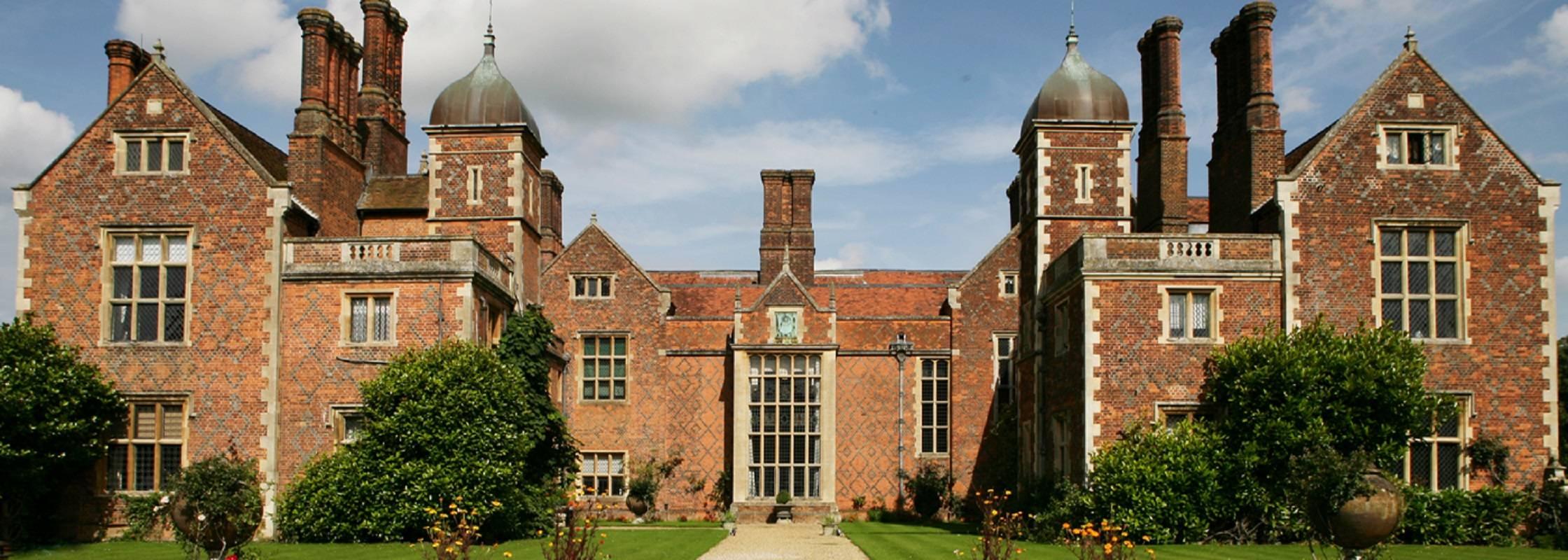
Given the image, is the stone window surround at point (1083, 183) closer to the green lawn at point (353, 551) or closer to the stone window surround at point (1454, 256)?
the stone window surround at point (1454, 256)

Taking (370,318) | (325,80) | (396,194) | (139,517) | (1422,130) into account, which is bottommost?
(139,517)

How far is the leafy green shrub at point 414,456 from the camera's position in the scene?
2055 cm

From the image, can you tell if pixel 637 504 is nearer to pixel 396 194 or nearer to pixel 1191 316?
pixel 396 194

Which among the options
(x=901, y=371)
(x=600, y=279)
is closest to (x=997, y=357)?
(x=901, y=371)

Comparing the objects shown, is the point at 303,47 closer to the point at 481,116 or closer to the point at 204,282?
the point at 481,116

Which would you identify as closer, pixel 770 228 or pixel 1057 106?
pixel 1057 106

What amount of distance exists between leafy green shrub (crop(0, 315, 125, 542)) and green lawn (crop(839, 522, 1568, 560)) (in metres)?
12.3

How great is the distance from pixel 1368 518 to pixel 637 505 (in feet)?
63.1

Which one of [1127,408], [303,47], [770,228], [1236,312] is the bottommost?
[1127,408]

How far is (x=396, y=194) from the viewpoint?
91.2 ft

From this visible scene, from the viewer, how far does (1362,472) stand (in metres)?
13.4

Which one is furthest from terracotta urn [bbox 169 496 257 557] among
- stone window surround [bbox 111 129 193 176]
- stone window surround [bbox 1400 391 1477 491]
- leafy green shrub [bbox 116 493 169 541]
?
stone window surround [bbox 1400 391 1477 491]

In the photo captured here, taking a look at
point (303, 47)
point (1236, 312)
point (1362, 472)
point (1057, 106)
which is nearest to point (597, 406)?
point (303, 47)

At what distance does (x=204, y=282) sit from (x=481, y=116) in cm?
692
